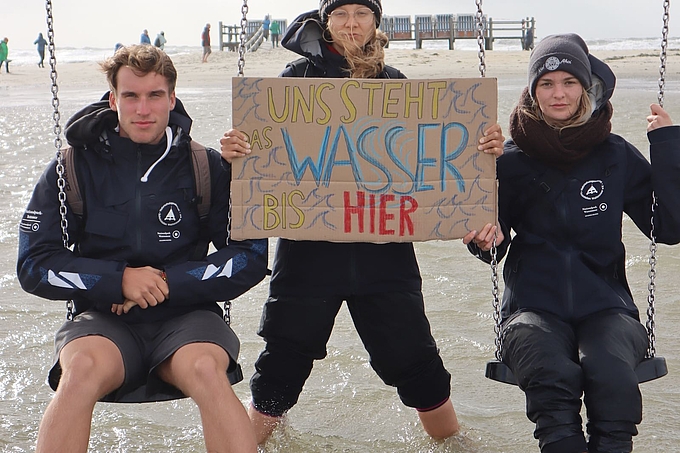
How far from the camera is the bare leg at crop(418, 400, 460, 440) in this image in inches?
167

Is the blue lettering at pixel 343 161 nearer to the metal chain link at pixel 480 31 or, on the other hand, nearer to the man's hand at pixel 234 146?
the man's hand at pixel 234 146

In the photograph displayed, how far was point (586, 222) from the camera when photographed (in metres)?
3.68

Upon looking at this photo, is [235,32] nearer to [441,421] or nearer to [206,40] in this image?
[206,40]

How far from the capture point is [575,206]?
369 cm

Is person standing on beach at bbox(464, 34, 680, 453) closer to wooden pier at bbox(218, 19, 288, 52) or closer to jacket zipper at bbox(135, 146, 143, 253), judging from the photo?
jacket zipper at bbox(135, 146, 143, 253)

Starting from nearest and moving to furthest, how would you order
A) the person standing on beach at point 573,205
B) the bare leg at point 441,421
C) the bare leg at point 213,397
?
the bare leg at point 213,397, the person standing on beach at point 573,205, the bare leg at point 441,421

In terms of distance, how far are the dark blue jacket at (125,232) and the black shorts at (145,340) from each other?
0.22ft

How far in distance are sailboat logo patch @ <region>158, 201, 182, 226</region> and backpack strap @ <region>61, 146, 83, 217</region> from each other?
32 centimetres

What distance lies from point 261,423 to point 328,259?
92 centimetres

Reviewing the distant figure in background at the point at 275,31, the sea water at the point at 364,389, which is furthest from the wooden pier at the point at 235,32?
the sea water at the point at 364,389

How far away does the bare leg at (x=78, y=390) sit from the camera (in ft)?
10.5

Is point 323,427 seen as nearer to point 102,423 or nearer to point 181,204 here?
point 102,423

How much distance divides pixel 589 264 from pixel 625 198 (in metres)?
0.34

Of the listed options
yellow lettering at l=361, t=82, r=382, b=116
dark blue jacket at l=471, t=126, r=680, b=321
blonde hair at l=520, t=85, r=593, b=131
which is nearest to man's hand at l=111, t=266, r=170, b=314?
yellow lettering at l=361, t=82, r=382, b=116
